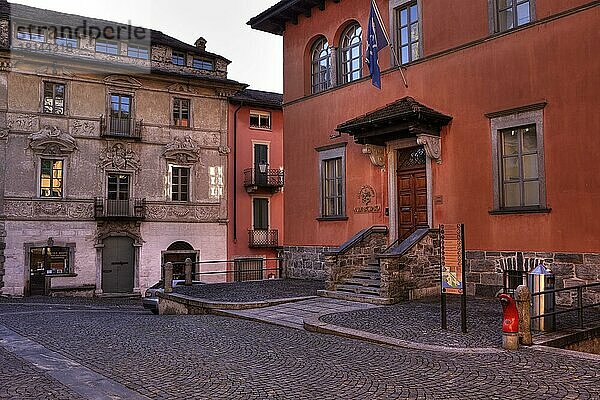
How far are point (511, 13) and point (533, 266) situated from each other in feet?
18.6

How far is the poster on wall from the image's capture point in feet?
30.1

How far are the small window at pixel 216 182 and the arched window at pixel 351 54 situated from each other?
1421cm

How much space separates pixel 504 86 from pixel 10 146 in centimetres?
2149

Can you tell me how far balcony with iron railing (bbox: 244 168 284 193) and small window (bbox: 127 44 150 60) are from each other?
25.7 ft

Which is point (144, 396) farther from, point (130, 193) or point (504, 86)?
point (130, 193)

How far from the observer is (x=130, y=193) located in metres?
28.4

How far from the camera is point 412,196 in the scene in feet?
50.3

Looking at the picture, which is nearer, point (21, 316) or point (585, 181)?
point (585, 181)

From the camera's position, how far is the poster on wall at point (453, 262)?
30.1ft

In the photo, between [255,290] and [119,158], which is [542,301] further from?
[119,158]

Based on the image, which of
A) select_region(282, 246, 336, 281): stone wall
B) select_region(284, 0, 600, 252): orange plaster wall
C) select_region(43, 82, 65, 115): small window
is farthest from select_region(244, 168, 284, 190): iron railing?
select_region(284, 0, 600, 252): orange plaster wall

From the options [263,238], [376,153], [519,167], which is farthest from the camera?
[263,238]

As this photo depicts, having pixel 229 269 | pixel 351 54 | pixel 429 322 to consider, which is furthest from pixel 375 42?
pixel 229 269

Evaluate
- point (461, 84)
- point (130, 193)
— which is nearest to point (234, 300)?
point (461, 84)
